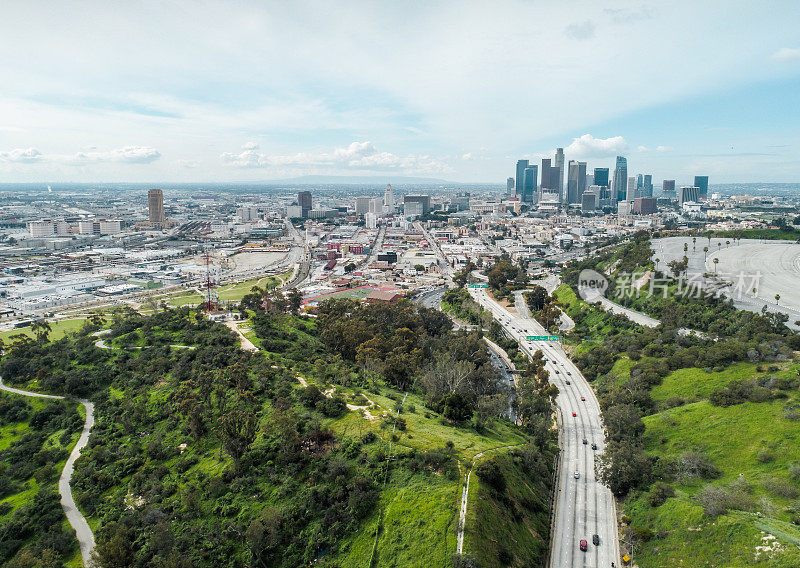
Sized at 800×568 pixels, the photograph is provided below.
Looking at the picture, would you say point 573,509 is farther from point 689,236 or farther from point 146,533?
point 689,236

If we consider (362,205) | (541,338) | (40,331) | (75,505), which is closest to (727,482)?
(541,338)

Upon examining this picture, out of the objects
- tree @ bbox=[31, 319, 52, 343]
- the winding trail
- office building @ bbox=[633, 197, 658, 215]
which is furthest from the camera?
office building @ bbox=[633, 197, 658, 215]

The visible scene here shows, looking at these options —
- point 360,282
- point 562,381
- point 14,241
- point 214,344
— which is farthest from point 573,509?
point 14,241

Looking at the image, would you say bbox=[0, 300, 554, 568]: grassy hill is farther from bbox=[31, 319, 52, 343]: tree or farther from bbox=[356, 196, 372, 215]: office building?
bbox=[356, 196, 372, 215]: office building

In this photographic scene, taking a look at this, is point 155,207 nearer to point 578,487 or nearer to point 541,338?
point 541,338

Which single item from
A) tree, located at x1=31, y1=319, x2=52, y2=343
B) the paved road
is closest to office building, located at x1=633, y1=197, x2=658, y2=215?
the paved road

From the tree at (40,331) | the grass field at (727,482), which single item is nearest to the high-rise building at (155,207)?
the tree at (40,331)
